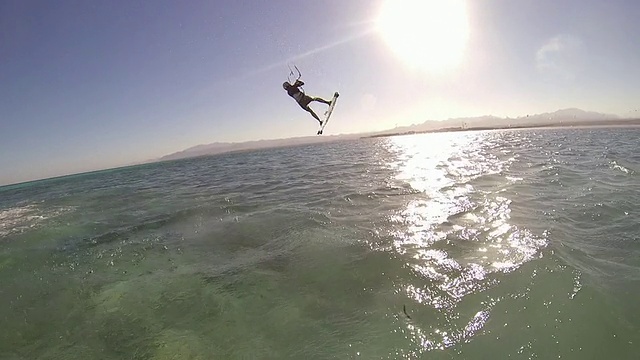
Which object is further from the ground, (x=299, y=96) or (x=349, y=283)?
(x=299, y=96)

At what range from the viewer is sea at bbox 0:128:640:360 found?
427 cm

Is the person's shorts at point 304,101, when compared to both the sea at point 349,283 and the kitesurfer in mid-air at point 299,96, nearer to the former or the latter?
the kitesurfer in mid-air at point 299,96

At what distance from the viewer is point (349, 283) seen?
595cm

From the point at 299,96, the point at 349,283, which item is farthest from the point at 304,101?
the point at 349,283

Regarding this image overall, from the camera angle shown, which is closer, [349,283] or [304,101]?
[349,283]

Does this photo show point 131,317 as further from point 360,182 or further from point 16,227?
point 16,227

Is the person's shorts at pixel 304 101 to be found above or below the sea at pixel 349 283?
above

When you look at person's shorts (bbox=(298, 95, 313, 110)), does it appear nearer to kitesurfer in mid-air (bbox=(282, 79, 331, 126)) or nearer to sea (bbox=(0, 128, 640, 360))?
kitesurfer in mid-air (bbox=(282, 79, 331, 126))

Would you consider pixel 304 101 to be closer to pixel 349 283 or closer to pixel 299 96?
pixel 299 96

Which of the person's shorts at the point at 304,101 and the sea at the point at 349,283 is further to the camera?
the person's shorts at the point at 304,101

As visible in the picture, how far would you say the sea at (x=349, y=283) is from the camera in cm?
427

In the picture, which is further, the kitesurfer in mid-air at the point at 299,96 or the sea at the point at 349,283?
the kitesurfer in mid-air at the point at 299,96

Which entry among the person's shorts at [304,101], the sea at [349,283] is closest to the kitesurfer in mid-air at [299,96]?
the person's shorts at [304,101]

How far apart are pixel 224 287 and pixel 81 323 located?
2495 millimetres
